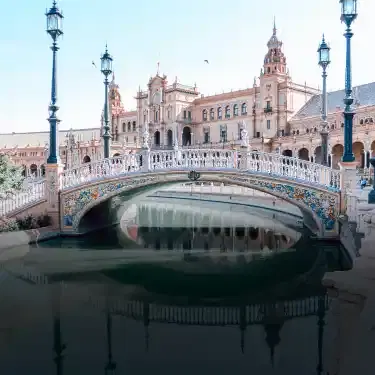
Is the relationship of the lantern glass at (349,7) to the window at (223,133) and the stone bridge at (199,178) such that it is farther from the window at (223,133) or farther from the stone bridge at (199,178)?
the window at (223,133)

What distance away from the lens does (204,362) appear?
596cm

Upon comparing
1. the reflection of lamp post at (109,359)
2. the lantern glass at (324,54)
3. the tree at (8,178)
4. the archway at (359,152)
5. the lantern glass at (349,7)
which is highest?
the lantern glass at (349,7)

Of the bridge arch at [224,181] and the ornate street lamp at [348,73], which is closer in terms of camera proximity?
the ornate street lamp at [348,73]

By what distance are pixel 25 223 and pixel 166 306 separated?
753 cm

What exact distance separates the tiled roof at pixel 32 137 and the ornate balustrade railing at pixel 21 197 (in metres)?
64.0

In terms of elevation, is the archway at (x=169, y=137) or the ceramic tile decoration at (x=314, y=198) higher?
the archway at (x=169, y=137)

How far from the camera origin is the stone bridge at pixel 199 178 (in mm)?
13430

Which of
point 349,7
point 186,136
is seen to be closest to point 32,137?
point 186,136

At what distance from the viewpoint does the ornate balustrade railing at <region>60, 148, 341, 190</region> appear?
13562 mm

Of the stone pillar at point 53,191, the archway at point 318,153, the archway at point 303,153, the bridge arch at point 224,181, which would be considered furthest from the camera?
the archway at point 303,153

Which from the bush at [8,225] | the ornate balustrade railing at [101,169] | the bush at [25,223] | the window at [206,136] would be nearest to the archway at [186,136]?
the window at [206,136]

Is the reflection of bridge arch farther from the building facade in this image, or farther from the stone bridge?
the building facade

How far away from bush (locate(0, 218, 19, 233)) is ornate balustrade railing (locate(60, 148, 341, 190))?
207 cm

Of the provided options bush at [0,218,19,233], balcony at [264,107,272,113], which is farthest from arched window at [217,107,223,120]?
bush at [0,218,19,233]
